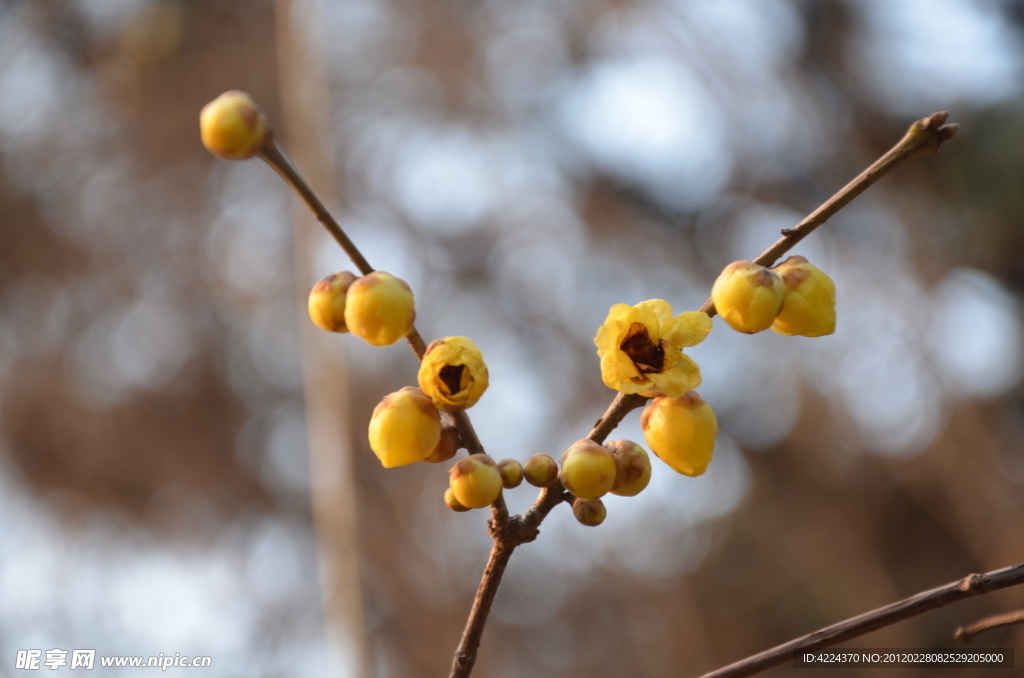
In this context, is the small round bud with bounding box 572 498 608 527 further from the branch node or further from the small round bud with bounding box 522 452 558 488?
the branch node

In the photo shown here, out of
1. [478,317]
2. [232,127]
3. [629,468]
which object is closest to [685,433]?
[629,468]

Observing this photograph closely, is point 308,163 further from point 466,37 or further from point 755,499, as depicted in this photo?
point 755,499

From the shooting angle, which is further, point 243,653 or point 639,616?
point 639,616

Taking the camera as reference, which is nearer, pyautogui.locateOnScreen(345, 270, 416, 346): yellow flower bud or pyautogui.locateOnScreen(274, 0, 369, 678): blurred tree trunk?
pyautogui.locateOnScreen(345, 270, 416, 346): yellow flower bud

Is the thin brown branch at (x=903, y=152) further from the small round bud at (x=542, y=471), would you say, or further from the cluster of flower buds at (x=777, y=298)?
the small round bud at (x=542, y=471)

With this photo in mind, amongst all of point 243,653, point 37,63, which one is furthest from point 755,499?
point 37,63

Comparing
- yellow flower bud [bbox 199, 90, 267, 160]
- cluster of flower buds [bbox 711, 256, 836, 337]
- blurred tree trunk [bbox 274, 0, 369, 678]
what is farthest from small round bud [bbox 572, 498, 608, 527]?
blurred tree trunk [bbox 274, 0, 369, 678]

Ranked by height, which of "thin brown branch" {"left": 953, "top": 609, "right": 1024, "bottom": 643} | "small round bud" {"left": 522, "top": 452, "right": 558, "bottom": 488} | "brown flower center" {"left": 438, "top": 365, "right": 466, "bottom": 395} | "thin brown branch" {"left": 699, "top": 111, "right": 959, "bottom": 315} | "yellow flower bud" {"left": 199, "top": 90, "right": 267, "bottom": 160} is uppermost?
"yellow flower bud" {"left": 199, "top": 90, "right": 267, "bottom": 160}

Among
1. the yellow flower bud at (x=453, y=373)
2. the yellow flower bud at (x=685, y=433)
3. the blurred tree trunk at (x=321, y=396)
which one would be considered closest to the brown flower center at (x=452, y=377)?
the yellow flower bud at (x=453, y=373)

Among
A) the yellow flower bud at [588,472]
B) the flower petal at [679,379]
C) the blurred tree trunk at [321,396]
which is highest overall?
the blurred tree trunk at [321,396]
